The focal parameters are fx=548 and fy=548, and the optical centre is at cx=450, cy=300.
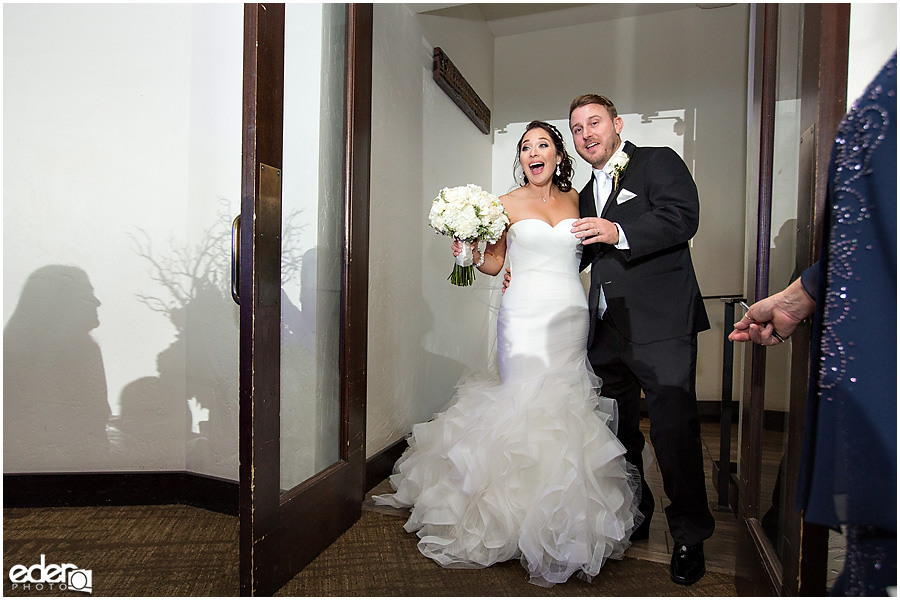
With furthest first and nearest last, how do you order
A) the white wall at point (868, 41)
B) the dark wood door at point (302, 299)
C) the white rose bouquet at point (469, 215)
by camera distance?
the white rose bouquet at point (469, 215) → the dark wood door at point (302, 299) → the white wall at point (868, 41)

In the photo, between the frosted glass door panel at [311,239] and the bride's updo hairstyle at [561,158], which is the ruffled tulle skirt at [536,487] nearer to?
the frosted glass door panel at [311,239]

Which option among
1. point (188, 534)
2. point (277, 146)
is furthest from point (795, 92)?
point (188, 534)

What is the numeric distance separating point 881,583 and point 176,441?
249cm

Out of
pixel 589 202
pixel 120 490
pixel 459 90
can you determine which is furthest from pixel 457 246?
pixel 459 90

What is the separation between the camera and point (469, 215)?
2.22m

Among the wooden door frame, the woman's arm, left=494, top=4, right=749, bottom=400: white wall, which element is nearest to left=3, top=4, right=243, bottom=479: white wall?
the woman's arm

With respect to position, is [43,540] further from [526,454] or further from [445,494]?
[526,454]

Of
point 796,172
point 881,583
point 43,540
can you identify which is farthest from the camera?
point 43,540

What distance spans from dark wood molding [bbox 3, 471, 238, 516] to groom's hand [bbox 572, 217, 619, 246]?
5.74ft

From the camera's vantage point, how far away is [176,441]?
2.46 m

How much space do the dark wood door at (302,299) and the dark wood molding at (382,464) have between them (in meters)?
0.40

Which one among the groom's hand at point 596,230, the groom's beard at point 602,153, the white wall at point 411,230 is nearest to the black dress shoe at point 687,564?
the groom's hand at point 596,230

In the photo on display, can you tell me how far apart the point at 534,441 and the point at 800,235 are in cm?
104

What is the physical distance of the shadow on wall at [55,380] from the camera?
2.38 m
